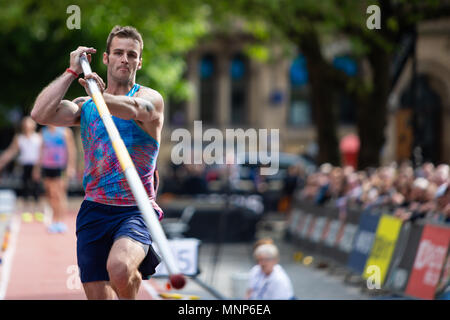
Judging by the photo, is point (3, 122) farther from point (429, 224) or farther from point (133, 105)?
point (133, 105)

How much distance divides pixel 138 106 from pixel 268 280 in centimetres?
441

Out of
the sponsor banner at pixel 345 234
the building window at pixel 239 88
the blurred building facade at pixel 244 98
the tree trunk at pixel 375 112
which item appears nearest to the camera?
the sponsor banner at pixel 345 234

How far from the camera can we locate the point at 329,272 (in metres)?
15.0

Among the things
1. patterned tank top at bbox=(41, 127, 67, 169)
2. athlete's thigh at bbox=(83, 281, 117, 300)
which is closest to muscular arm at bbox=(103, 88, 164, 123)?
athlete's thigh at bbox=(83, 281, 117, 300)

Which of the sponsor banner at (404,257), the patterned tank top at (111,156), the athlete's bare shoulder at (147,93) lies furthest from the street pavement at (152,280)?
the athlete's bare shoulder at (147,93)

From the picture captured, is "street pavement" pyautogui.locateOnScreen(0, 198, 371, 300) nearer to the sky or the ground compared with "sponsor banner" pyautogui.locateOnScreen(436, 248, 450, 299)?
nearer to the ground

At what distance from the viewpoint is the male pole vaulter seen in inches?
197

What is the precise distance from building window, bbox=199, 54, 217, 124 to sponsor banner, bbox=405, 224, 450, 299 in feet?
132

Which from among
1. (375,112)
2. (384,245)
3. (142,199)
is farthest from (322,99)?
(142,199)

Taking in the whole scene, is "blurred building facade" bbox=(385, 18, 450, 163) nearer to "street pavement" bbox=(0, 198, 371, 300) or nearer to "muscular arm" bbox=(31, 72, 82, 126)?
"street pavement" bbox=(0, 198, 371, 300)

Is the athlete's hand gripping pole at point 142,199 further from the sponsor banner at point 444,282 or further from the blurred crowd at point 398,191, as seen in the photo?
the blurred crowd at point 398,191

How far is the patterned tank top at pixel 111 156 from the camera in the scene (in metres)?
5.09

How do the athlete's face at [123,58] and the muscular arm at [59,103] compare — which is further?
the athlete's face at [123,58]

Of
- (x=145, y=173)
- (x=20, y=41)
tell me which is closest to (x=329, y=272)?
(x=145, y=173)
